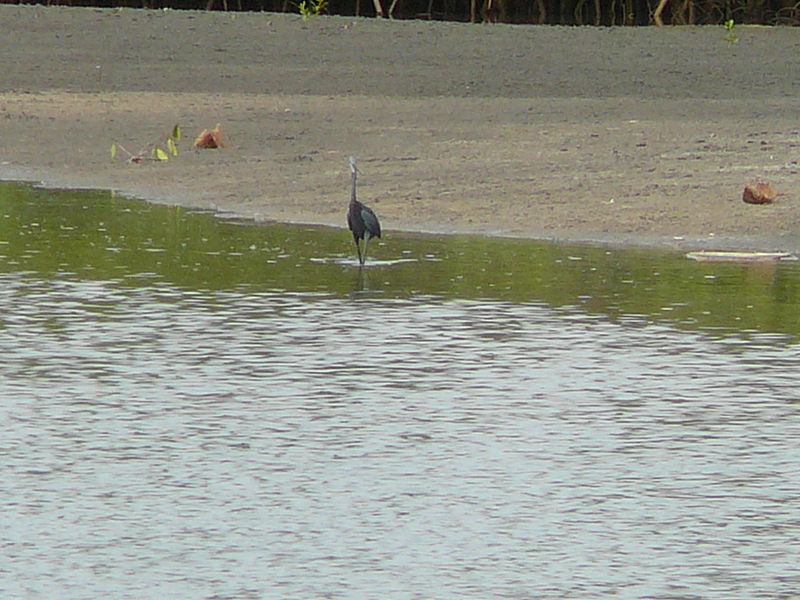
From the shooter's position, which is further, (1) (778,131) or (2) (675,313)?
(1) (778,131)

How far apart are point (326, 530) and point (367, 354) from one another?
111 inches

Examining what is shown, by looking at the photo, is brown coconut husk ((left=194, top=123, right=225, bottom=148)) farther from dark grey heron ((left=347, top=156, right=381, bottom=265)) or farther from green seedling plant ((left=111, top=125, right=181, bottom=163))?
dark grey heron ((left=347, top=156, right=381, bottom=265))

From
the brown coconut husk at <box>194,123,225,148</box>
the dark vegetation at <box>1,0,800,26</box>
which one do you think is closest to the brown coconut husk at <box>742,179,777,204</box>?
the brown coconut husk at <box>194,123,225,148</box>

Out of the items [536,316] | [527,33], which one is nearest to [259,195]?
[536,316]

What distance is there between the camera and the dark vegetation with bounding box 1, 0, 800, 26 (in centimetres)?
3300

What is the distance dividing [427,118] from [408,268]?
917cm

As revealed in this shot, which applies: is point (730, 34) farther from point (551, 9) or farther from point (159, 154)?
point (159, 154)

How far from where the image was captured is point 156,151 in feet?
59.0

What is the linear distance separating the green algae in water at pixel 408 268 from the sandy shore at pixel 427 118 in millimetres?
863

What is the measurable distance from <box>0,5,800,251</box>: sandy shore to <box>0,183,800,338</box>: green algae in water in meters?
0.86

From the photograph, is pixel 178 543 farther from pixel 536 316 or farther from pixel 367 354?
pixel 536 316

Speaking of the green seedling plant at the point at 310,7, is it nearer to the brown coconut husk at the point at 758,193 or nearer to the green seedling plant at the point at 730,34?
the green seedling plant at the point at 730,34

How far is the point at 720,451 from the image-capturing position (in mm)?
6965

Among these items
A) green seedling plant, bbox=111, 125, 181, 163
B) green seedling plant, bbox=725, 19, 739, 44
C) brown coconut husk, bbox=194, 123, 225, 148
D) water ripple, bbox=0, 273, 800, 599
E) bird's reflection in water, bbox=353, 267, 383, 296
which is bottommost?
water ripple, bbox=0, 273, 800, 599
